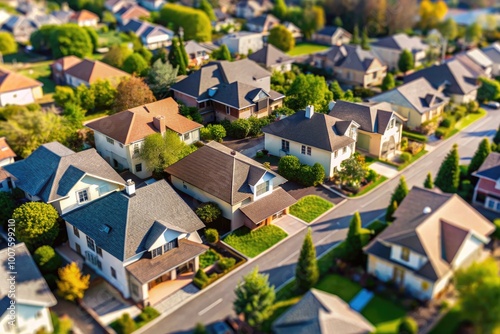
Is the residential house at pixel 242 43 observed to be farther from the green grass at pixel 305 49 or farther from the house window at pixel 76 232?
the house window at pixel 76 232

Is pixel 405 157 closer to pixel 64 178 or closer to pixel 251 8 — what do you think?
pixel 64 178

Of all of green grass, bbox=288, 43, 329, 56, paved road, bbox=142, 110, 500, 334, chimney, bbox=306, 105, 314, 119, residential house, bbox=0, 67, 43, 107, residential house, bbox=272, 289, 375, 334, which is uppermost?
chimney, bbox=306, 105, 314, 119

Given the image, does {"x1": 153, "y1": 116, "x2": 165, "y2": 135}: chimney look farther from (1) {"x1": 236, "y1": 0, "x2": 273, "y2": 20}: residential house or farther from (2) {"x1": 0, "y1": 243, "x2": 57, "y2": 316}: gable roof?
(1) {"x1": 236, "y1": 0, "x2": 273, "y2": 20}: residential house

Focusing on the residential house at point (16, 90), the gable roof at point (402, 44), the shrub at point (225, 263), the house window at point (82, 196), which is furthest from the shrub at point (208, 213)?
the gable roof at point (402, 44)

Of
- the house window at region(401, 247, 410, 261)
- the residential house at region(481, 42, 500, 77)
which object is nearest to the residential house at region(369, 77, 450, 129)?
the residential house at region(481, 42, 500, 77)

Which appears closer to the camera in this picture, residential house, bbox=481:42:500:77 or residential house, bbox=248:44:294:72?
residential house, bbox=248:44:294:72

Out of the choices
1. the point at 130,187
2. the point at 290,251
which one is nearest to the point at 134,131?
the point at 130,187

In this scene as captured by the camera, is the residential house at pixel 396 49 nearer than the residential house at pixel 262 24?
Yes
